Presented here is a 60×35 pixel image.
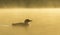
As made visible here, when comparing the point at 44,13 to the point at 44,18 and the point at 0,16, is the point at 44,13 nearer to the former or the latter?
the point at 44,18

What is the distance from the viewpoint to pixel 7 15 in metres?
0.69

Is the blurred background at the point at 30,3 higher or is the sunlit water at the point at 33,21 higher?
the blurred background at the point at 30,3

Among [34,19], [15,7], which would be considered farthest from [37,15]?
[15,7]

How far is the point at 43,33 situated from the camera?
2.27 ft

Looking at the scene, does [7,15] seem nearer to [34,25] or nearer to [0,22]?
[0,22]

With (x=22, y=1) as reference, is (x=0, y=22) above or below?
below

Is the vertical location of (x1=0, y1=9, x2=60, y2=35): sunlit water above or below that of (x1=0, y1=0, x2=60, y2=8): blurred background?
below

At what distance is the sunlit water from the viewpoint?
0.68 meters

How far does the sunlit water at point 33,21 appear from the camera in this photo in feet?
2.24

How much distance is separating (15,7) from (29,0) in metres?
0.09

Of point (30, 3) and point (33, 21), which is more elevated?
point (30, 3)

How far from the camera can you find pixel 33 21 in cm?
69

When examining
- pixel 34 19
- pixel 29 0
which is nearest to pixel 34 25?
pixel 34 19

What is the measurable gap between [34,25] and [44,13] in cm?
9
